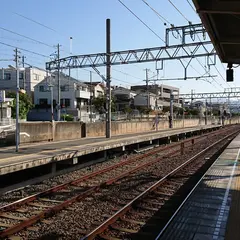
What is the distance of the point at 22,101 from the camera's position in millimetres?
52281

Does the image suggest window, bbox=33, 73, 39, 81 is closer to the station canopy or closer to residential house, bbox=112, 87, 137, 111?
residential house, bbox=112, 87, 137, 111

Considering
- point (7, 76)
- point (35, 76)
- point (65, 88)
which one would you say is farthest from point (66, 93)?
point (35, 76)

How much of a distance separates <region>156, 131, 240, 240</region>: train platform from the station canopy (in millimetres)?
4466

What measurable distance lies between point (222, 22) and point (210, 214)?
5350 mm

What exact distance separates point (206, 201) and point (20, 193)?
19.3 ft

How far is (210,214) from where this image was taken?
780 centimetres

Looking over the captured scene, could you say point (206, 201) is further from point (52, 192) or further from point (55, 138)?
point (55, 138)

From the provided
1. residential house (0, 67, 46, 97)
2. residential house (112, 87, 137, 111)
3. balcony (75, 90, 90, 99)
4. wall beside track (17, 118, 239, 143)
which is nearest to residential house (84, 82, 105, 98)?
balcony (75, 90, 90, 99)

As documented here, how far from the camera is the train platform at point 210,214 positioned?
641 centimetres

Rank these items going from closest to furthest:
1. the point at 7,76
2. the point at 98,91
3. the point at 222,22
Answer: the point at 222,22, the point at 7,76, the point at 98,91

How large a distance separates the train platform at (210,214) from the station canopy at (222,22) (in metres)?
4.47

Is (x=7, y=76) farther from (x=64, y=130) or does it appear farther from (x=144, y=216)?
(x=144, y=216)

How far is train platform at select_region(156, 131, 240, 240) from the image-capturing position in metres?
6.41

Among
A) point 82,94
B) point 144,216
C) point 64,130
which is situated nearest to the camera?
point 144,216
